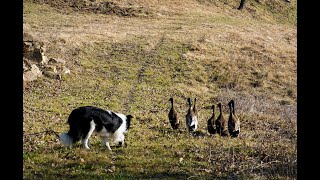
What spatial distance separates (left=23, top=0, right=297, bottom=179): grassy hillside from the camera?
1173cm

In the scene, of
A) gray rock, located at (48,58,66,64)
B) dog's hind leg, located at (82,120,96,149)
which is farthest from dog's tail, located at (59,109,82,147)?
gray rock, located at (48,58,66,64)

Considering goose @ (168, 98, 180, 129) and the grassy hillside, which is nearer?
the grassy hillside

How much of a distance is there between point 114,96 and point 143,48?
41.8ft

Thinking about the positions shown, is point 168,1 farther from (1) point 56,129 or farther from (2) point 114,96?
(1) point 56,129

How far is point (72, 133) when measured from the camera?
11.7 meters

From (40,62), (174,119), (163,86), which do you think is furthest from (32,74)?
(174,119)

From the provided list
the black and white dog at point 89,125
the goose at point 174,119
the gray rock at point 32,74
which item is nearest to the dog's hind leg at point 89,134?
the black and white dog at point 89,125

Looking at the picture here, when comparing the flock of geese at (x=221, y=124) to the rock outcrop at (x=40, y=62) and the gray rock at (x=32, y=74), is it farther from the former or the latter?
the rock outcrop at (x=40, y=62)

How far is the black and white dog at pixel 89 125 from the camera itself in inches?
456

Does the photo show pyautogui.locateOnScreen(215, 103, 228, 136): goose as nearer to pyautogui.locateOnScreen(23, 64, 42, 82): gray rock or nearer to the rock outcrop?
pyautogui.locateOnScreen(23, 64, 42, 82): gray rock

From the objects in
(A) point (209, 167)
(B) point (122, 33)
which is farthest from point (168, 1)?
(A) point (209, 167)

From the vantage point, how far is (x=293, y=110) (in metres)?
22.6
